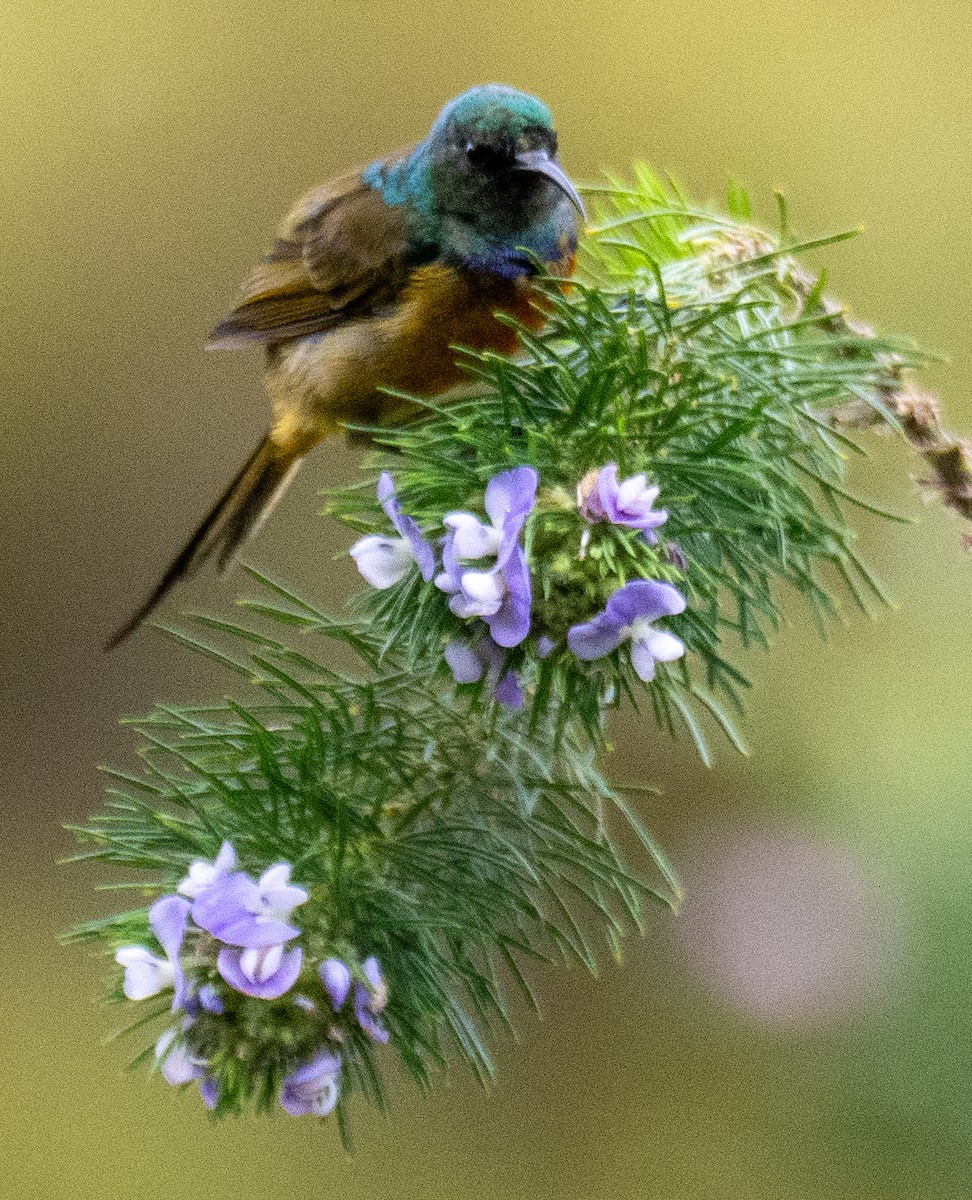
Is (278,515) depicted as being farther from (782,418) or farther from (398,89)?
(782,418)

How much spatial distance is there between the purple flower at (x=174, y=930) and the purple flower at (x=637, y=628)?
20cm

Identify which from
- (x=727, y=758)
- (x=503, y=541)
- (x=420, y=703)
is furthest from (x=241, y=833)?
(x=727, y=758)

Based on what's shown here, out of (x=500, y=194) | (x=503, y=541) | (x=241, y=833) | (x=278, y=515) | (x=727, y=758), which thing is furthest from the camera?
(x=278, y=515)

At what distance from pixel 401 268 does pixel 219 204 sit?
4.45 ft

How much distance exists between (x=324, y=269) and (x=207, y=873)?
2.58 ft

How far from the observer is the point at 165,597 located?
1.33 meters

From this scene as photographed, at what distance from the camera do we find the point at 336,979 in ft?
1.86

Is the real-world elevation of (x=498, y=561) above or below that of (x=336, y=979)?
above

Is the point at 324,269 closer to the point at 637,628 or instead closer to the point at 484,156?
the point at 484,156

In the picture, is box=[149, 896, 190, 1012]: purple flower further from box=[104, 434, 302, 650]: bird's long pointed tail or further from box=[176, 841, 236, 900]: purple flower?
box=[104, 434, 302, 650]: bird's long pointed tail

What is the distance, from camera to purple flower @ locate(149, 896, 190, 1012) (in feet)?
1.83

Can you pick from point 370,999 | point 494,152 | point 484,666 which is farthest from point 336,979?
point 494,152

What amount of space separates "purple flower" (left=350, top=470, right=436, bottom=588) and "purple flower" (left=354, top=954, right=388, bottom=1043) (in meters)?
0.17

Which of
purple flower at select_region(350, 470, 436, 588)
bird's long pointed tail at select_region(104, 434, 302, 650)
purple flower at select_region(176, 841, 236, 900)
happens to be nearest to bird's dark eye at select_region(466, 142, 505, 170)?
bird's long pointed tail at select_region(104, 434, 302, 650)
